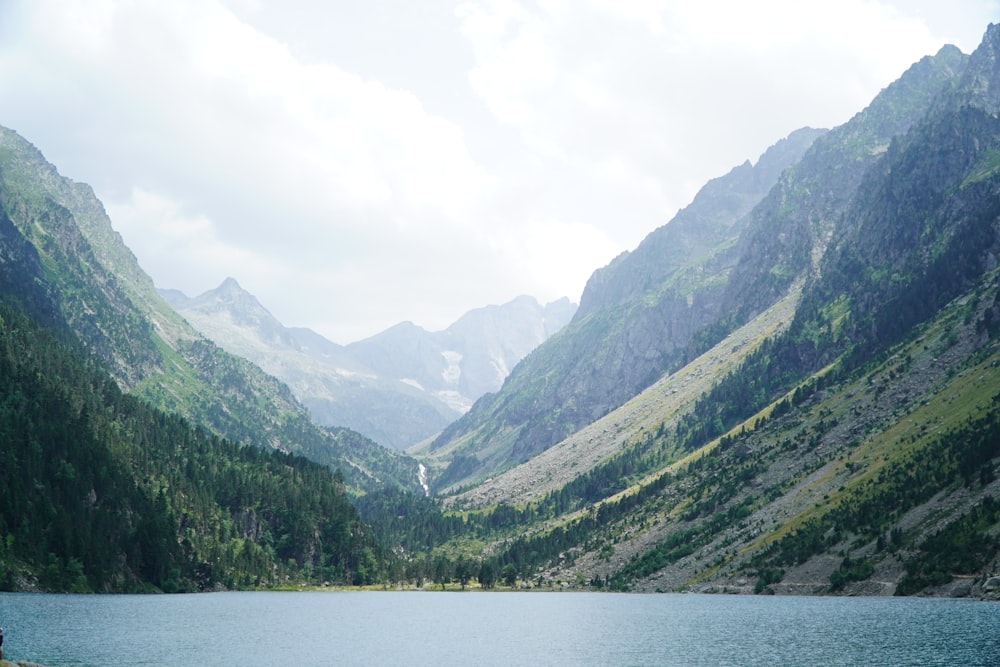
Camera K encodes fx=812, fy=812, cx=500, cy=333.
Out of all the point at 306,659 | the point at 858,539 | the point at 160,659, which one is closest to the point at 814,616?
the point at 858,539

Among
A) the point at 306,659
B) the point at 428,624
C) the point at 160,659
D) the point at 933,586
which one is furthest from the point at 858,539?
the point at 160,659

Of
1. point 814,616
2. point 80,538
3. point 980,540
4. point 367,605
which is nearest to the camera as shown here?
point 814,616

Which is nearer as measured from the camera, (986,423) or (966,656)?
(966,656)

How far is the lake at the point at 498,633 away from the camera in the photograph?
84.6 metres

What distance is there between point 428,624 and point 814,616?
6136 cm

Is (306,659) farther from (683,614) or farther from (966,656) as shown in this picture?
(683,614)

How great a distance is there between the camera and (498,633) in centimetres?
12025

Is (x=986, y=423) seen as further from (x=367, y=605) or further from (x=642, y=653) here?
(x=367, y=605)

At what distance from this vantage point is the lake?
84625 mm

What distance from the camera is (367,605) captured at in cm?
17850

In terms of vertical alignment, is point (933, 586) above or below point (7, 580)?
below

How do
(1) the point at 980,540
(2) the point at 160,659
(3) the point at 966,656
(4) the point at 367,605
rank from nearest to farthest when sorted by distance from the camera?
1. (3) the point at 966,656
2. (2) the point at 160,659
3. (1) the point at 980,540
4. (4) the point at 367,605

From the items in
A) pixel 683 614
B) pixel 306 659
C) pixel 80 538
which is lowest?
pixel 683 614

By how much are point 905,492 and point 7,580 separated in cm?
18328
